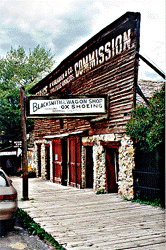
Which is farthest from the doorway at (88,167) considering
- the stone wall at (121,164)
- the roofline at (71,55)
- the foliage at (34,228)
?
the foliage at (34,228)

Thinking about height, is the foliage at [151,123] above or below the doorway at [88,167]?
above

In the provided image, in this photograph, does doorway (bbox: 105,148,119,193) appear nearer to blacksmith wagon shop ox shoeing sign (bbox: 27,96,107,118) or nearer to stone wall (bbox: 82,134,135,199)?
stone wall (bbox: 82,134,135,199)

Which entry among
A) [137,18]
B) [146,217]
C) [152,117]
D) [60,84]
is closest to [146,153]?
[152,117]

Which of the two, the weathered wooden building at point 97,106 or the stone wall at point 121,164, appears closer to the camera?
the stone wall at point 121,164

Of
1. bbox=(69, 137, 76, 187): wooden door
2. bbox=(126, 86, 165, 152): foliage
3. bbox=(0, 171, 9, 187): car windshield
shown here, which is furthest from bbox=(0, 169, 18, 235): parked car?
bbox=(69, 137, 76, 187): wooden door

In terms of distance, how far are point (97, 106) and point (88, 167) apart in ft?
12.1

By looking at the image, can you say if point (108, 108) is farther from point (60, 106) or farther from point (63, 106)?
point (60, 106)

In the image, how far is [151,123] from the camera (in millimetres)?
7586

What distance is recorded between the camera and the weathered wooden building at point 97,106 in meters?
9.45

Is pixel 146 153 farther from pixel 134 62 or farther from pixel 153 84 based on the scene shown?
pixel 153 84

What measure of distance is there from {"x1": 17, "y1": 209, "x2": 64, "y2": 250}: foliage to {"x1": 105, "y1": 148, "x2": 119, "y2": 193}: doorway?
4.25m

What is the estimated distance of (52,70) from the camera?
1695cm

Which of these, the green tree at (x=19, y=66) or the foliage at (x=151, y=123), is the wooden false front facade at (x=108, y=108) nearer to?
the foliage at (x=151, y=123)

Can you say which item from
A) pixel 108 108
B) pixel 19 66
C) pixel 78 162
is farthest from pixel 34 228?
pixel 19 66
